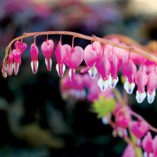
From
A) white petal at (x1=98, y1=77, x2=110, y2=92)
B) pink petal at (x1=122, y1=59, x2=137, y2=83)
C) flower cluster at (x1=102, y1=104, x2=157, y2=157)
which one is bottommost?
flower cluster at (x1=102, y1=104, x2=157, y2=157)

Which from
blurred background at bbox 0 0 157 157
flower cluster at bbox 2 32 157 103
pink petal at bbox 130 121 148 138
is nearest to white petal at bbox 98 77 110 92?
flower cluster at bbox 2 32 157 103

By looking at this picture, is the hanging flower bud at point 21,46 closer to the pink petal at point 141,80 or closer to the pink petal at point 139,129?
the pink petal at point 141,80

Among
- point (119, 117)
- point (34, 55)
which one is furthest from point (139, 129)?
point (34, 55)

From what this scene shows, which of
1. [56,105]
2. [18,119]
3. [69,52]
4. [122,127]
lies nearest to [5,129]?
[18,119]

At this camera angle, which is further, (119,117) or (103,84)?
(119,117)

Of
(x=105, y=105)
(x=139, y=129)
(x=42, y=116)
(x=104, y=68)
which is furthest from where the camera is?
(x=42, y=116)

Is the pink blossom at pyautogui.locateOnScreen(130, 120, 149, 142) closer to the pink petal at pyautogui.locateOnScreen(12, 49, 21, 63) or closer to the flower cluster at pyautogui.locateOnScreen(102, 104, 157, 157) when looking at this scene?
the flower cluster at pyautogui.locateOnScreen(102, 104, 157, 157)

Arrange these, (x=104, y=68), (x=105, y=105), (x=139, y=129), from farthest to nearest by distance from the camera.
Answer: (x=105, y=105) → (x=139, y=129) → (x=104, y=68)

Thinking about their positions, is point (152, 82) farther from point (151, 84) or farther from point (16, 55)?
point (16, 55)

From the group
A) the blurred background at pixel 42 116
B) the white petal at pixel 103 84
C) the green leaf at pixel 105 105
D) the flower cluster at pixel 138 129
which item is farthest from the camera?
the blurred background at pixel 42 116

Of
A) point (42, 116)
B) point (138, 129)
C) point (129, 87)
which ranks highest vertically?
point (129, 87)

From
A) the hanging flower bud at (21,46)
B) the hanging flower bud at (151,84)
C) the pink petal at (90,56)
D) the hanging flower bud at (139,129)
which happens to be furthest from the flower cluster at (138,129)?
the hanging flower bud at (21,46)
